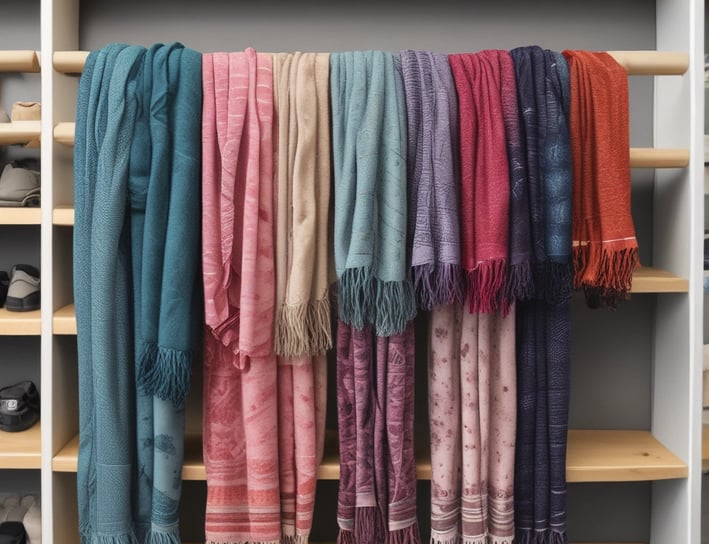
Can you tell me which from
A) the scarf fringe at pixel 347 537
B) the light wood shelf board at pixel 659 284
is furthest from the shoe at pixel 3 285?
the light wood shelf board at pixel 659 284

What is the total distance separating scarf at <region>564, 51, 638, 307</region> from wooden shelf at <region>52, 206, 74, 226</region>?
1.03m

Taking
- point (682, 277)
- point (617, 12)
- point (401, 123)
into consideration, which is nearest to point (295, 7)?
point (401, 123)

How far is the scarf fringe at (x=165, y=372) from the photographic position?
48.1 inches

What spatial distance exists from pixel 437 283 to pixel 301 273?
0.87 feet

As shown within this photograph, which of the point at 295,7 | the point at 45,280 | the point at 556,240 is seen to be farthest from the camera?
the point at 295,7

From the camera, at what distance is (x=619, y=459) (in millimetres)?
1398

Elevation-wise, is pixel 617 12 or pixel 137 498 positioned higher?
pixel 617 12

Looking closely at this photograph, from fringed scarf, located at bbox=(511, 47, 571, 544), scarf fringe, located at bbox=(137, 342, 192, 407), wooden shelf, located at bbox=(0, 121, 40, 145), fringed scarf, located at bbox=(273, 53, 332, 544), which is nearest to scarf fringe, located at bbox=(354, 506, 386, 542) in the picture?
fringed scarf, located at bbox=(273, 53, 332, 544)

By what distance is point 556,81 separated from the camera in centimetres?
128

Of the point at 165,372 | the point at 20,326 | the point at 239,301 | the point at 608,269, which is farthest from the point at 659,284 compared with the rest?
the point at 20,326

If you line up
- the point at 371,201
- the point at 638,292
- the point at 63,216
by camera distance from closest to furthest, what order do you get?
1. the point at 371,201
2. the point at 63,216
3. the point at 638,292

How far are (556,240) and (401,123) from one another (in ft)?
1.24

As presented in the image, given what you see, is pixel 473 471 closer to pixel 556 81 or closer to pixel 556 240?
pixel 556 240

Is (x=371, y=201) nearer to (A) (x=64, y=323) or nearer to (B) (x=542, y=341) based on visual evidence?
(B) (x=542, y=341)
